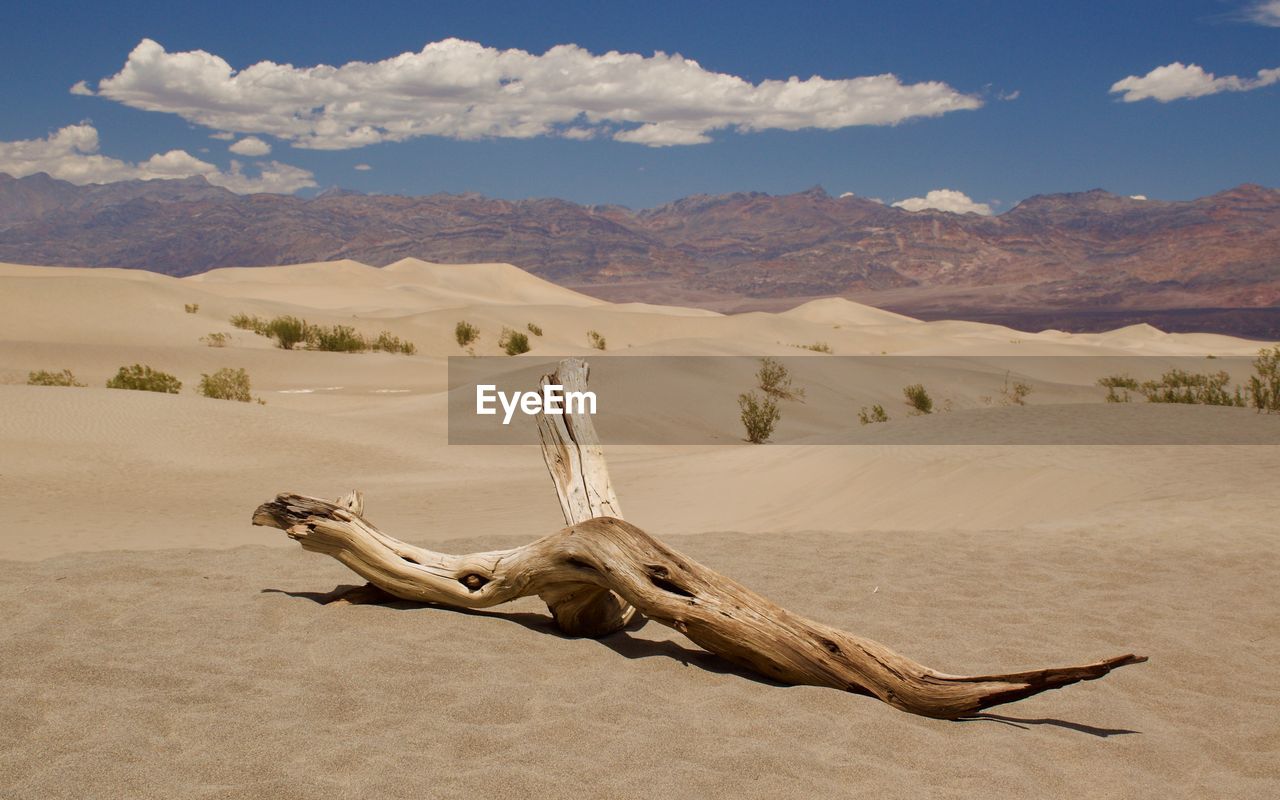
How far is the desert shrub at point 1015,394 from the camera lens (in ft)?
91.5

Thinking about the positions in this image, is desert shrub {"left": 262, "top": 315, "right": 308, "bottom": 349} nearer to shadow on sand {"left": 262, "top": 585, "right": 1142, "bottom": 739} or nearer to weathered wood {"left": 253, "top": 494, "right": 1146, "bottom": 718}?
shadow on sand {"left": 262, "top": 585, "right": 1142, "bottom": 739}

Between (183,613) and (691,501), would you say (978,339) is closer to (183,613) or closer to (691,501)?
(691,501)

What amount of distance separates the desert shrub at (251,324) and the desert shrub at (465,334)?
8179 millimetres

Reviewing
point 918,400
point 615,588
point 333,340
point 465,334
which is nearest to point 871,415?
point 918,400

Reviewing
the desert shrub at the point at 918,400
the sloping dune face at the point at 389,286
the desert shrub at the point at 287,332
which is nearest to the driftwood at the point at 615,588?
the desert shrub at the point at 918,400

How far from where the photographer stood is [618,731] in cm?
416

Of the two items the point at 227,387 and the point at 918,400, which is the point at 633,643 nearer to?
the point at 227,387

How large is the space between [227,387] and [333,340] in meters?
14.9

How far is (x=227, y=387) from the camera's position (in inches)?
869

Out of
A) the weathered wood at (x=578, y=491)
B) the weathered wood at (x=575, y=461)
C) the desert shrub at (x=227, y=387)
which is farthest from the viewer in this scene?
the desert shrub at (x=227, y=387)

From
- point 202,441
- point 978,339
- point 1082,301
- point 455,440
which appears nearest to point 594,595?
point 202,441

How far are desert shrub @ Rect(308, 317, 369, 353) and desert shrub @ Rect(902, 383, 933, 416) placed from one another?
19.3 metres

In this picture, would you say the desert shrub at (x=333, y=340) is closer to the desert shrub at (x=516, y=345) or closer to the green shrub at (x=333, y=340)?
the green shrub at (x=333, y=340)

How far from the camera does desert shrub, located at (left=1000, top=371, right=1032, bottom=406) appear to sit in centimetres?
A: 2789
